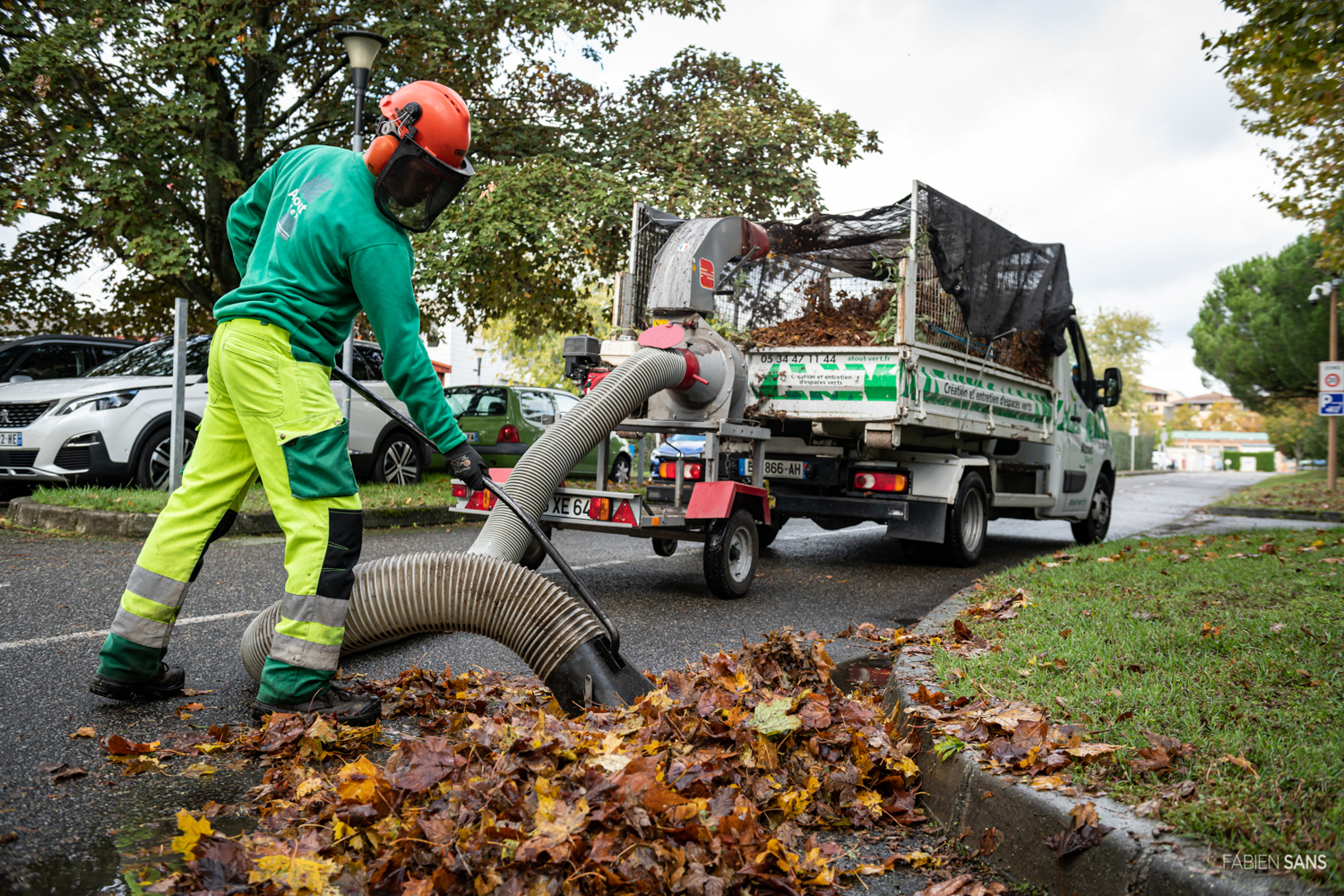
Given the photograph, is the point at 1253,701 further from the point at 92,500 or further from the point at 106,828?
the point at 92,500

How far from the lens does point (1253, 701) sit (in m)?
3.03

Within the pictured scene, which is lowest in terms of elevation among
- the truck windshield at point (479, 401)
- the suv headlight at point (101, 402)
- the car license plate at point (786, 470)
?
the car license plate at point (786, 470)

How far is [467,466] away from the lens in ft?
10.9

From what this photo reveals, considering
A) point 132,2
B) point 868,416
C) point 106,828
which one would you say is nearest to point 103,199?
point 132,2

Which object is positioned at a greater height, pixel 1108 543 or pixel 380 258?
pixel 380 258

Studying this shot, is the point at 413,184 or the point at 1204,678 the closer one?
the point at 413,184

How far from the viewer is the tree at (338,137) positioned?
1089cm

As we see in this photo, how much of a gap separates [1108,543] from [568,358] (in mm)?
5069

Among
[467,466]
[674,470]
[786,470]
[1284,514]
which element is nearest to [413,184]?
[467,466]

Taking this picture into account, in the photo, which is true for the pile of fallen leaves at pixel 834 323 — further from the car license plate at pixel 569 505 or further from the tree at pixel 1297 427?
the tree at pixel 1297 427

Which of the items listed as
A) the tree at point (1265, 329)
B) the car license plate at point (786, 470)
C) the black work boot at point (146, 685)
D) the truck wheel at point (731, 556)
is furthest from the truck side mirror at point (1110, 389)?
the tree at point (1265, 329)

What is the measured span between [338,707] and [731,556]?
12.1 ft

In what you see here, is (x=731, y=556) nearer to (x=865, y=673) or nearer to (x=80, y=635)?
(x=865, y=673)

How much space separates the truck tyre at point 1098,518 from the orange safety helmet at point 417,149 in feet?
31.6
